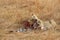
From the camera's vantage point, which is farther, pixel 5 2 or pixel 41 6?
pixel 5 2

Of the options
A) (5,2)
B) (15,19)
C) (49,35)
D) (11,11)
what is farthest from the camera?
(5,2)

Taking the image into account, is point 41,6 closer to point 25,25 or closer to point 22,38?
point 25,25

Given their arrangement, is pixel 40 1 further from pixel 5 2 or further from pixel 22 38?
pixel 22 38

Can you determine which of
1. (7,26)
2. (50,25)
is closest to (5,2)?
(7,26)

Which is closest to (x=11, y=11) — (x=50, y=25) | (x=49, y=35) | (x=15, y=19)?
(x=15, y=19)

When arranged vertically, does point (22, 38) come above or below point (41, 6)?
below

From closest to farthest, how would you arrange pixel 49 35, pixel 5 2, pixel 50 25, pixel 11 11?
pixel 49 35
pixel 50 25
pixel 11 11
pixel 5 2
